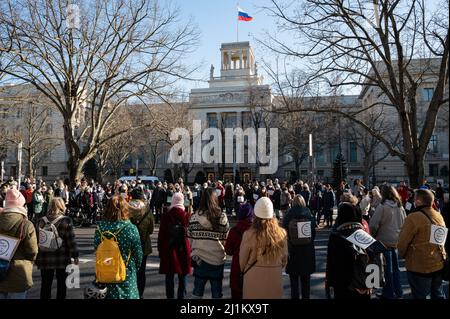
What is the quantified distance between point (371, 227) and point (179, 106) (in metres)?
34.0

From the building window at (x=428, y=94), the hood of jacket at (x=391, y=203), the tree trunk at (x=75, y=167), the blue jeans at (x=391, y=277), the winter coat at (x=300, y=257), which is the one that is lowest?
the blue jeans at (x=391, y=277)

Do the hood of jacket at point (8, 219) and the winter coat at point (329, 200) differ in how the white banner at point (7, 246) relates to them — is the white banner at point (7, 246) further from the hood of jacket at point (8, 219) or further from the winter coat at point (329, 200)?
the winter coat at point (329, 200)

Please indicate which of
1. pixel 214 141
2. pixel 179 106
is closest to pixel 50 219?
pixel 179 106

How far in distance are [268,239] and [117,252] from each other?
1764mm

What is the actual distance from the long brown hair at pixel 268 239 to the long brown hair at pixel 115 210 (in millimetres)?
1603

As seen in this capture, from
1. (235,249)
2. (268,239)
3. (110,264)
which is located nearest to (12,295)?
→ (110,264)

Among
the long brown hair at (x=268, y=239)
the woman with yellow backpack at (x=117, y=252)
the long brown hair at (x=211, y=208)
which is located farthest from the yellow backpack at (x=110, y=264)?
the long brown hair at (x=268, y=239)

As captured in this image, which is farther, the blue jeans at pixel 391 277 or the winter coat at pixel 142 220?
the blue jeans at pixel 391 277

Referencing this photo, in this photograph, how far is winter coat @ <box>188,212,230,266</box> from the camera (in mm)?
5273

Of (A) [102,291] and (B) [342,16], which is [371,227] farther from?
(B) [342,16]

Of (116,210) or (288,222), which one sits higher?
(116,210)

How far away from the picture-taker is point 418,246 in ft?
16.2

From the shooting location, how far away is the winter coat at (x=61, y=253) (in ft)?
17.4

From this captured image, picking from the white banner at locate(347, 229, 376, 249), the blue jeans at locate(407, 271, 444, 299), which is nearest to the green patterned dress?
the white banner at locate(347, 229, 376, 249)
